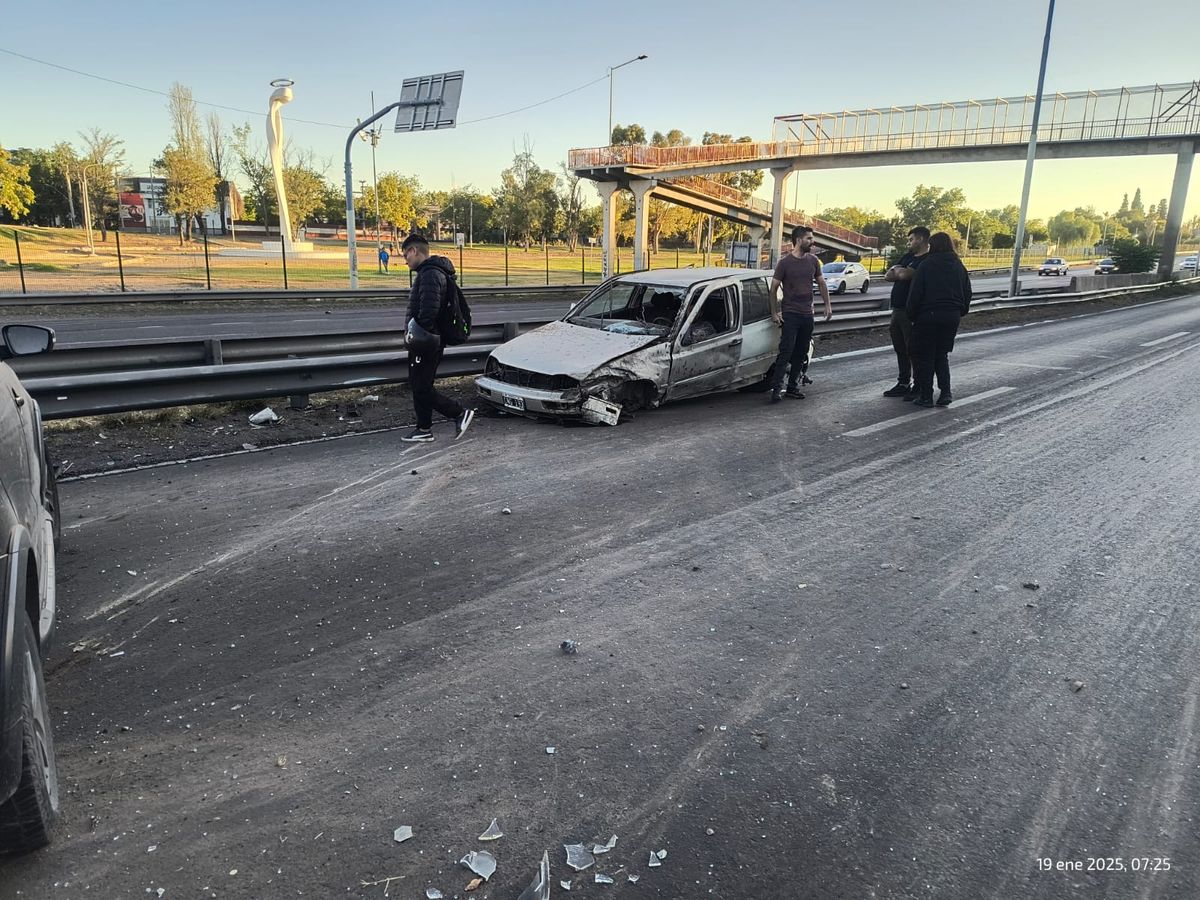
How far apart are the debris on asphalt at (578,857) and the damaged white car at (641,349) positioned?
5583 mm

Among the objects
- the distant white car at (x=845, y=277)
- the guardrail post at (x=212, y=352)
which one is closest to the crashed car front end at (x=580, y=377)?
the guardrail post at (x=212, y=352)

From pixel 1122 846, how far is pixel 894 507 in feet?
10.9

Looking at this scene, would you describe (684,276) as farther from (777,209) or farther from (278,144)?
(278,144)

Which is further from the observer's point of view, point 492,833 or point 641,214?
point 641,214

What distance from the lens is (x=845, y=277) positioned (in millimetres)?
33312

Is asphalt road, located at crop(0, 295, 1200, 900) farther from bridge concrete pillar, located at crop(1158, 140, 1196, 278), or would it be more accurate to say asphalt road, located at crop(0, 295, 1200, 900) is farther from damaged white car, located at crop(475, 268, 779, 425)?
bridge concrete pillar, located at crop(1158, 140, 1196, 278)

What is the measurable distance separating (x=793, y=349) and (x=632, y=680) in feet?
22.2

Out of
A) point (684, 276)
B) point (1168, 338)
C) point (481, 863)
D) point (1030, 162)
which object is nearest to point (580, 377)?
point (684, 276)

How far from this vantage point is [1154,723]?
3217 millimetres

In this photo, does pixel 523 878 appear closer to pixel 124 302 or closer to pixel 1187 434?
pixel 1187 434

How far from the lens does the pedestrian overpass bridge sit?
1474 inches

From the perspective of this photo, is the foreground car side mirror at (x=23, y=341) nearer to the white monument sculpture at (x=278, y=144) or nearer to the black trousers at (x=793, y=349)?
the black trousers at (x=793, y=349)

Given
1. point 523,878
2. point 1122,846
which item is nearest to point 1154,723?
point 1122,846

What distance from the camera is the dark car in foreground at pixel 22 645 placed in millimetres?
2096
